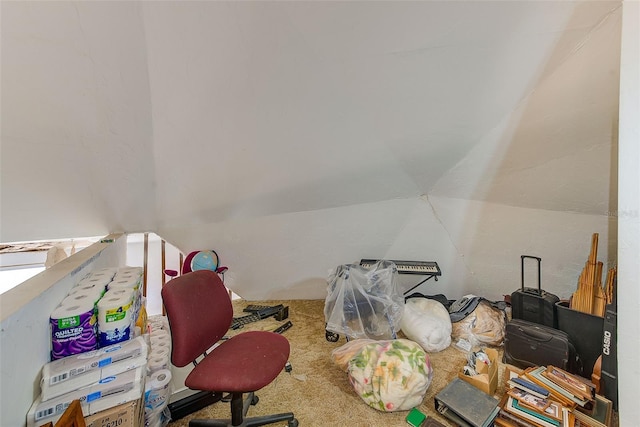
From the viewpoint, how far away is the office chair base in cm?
133

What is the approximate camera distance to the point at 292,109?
69.2 inches

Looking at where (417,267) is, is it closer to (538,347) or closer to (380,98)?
(538,347)

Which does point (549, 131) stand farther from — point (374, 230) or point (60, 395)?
point (60, 395)

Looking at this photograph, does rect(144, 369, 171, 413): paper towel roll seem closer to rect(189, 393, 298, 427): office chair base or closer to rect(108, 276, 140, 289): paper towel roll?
rect(189, 393, 298, 427): office chair base

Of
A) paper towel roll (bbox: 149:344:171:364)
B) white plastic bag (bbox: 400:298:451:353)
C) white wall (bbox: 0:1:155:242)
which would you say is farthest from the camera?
white plastic bag (bbox: 400:298:451:353)

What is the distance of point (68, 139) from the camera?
5.62ft

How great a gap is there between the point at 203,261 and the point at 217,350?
1.36 metres

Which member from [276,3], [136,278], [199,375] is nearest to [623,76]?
[276,3]

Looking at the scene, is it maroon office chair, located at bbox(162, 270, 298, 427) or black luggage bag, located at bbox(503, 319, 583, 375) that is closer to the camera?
maroon office chair, located at bbox(162, 270, 298, 427)

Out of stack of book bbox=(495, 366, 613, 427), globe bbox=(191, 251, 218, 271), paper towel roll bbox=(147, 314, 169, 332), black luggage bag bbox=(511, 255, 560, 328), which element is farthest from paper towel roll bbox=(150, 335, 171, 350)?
black luggage bag bbox=(511, 255, 560, 328)

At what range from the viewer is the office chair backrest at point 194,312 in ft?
4.08

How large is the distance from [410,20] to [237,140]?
1242 mm

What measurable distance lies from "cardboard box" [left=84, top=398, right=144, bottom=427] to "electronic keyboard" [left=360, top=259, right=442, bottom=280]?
1919 mm

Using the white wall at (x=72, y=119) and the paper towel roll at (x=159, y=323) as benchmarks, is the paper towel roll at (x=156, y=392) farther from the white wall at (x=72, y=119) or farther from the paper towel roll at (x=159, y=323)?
the white wall at (x=72, y=119)
